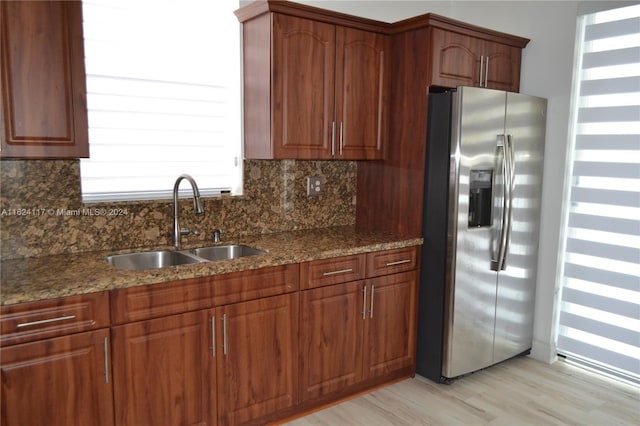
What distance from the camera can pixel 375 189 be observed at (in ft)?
10.9

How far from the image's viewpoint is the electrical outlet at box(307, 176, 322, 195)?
325cm

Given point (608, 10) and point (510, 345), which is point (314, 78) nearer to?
point (608, 10)

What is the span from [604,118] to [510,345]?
5.18 ft

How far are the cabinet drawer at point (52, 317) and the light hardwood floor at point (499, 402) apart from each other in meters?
1.24

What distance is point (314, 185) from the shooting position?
10.8ft

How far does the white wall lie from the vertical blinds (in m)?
0.08

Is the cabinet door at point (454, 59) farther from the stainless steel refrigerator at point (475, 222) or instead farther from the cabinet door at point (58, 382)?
the cabinet door at point (58, 382)

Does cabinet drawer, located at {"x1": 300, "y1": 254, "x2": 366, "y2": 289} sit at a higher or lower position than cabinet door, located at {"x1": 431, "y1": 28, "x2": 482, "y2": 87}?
lower

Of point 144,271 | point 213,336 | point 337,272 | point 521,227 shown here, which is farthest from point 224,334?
point 521,227

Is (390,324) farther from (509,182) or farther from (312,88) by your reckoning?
(312,88)

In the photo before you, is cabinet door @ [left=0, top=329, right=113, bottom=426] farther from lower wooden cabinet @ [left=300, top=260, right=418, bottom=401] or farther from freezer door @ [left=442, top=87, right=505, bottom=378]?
freezer door @ [left=442, top=87, right=505, bottom=378]

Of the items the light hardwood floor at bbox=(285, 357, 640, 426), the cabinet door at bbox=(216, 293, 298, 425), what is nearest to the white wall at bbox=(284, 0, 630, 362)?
the light hardwood floor at bbox=(285, 357, 640, 426)

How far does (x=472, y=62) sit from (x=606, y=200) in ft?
3.97

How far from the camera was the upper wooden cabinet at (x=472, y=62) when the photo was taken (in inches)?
116
